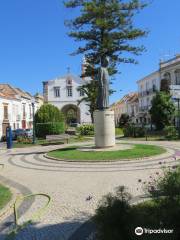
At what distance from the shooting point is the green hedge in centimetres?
3562

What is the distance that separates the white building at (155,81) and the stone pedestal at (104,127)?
2609 cm

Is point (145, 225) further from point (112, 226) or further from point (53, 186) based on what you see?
point (53, 186)

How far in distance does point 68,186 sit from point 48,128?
26148 mm

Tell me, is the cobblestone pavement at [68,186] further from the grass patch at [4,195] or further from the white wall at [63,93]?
the white wall at [63,93]

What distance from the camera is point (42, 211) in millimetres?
7254

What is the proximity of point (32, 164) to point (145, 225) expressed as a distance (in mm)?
11825

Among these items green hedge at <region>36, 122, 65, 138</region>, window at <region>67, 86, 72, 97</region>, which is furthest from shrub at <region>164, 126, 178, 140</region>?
window at <region>67, 86, 72, 97</region>

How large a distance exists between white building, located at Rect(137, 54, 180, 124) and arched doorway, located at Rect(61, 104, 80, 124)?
12924mm

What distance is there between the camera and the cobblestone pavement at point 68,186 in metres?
6.05

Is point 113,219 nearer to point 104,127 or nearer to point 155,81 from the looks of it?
point 104,127

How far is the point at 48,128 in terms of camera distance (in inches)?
1409

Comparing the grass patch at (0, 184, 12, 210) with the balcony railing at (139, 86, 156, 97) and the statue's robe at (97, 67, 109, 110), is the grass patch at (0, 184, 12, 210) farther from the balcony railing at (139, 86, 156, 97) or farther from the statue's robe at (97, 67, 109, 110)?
the balcony railing at (139, 86, 156, 97)

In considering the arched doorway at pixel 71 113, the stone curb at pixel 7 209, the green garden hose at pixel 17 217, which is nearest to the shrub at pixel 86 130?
the arched doorway at pixel 71 113

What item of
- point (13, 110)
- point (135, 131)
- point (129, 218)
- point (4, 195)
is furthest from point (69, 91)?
point (129, 218)
